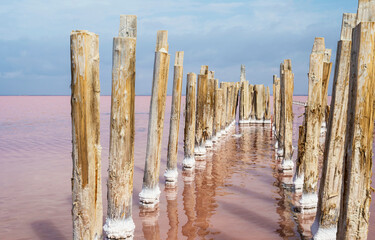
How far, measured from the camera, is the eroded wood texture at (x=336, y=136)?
4.06 metres

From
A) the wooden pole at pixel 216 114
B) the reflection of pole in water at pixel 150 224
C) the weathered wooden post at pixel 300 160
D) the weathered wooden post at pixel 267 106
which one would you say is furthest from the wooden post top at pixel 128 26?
the weathered wooden post at pixel 267 106

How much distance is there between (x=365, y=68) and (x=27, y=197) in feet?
20.3

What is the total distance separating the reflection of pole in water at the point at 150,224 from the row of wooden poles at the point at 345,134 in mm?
2002

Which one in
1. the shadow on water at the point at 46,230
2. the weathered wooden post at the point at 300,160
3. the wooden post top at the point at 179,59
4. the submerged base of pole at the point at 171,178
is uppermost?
the wooden post top at the point at 179,59

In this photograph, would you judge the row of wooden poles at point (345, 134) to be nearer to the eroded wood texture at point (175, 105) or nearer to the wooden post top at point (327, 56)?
the wooden post top at point (327, 56)

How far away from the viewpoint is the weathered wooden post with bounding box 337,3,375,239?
3160mm

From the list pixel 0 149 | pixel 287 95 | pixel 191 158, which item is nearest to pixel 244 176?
pixel 191 158

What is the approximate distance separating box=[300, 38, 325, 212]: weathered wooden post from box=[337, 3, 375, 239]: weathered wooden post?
2.43 meters

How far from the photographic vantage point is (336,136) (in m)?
4.07

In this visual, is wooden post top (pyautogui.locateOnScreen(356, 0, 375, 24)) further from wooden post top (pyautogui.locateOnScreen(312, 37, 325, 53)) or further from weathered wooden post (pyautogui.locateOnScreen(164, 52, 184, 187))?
weathered wooden post (pyautogui.locateOnScreen(164, 52, 184, 187))

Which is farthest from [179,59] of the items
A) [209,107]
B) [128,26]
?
[209,107]

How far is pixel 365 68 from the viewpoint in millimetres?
3180

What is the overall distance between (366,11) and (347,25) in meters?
0.85

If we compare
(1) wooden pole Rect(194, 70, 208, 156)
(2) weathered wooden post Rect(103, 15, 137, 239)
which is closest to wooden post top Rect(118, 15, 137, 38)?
(2) weathered wooden post Rect(103, 15, 137, 239)
